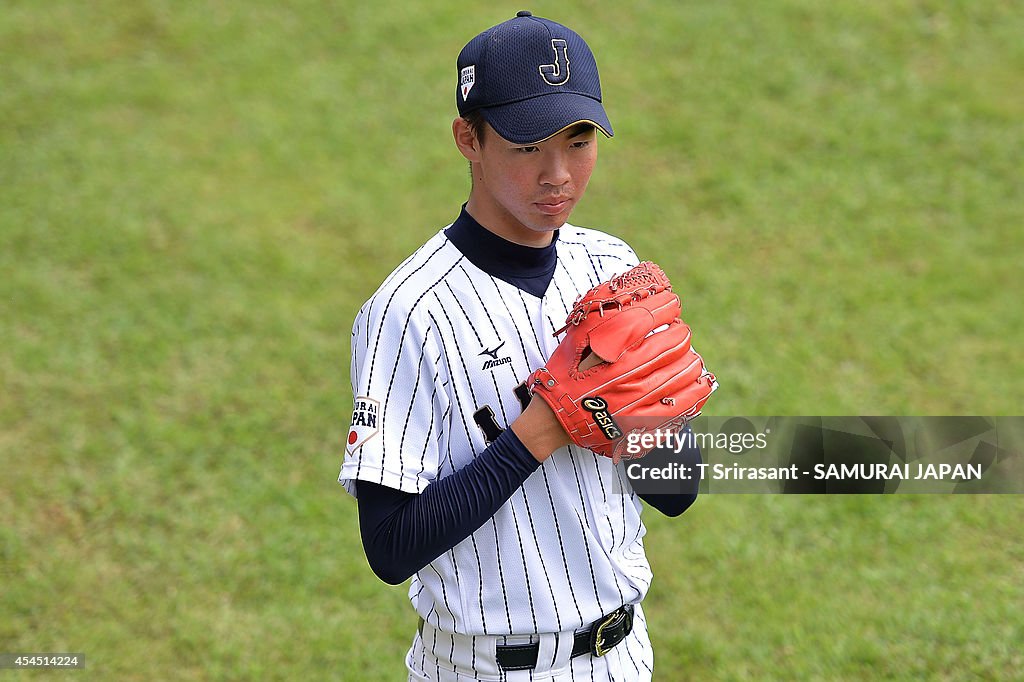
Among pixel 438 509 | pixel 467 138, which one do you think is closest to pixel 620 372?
pixel 438 509

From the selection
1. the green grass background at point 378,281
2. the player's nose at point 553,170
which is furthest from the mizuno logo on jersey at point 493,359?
the green grass background at point 378,281

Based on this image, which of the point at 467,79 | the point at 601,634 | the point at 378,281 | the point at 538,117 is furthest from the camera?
the point at 378,281

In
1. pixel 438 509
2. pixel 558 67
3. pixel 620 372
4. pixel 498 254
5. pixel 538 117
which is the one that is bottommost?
pixel 438 509

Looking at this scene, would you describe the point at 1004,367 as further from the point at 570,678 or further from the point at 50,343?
the point at 50,343

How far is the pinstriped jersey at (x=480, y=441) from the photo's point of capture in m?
2.22

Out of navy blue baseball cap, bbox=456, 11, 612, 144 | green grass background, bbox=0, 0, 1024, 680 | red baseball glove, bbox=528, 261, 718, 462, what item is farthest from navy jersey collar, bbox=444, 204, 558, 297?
green grass background, bbox=0, 0, 1024, 680

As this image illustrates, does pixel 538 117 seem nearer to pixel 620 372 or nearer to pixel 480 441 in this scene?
pixel 620 372

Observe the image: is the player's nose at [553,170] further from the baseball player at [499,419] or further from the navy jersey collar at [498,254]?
the navy jersey collar at [498,254]

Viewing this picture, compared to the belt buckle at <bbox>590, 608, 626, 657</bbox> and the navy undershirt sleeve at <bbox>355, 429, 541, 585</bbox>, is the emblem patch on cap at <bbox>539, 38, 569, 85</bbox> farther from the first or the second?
the belt buckle at <bbox>590, 608, 626, 657</bbox>

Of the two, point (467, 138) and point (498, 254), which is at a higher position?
point (467, 138)

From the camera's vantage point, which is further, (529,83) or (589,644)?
(589,644)

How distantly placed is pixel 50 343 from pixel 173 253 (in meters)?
0.99

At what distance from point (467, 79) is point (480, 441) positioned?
78 centimetres

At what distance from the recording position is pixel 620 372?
2.27 metres
